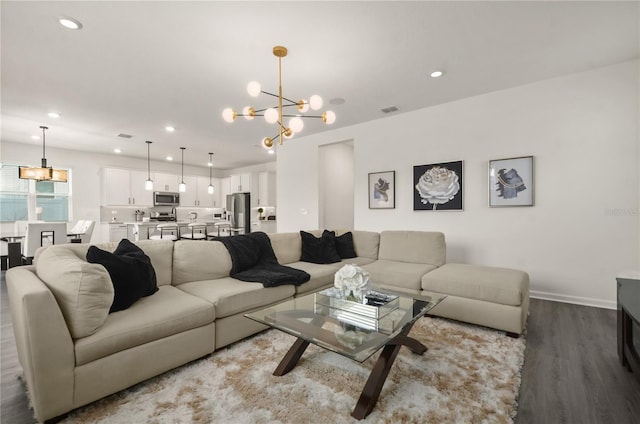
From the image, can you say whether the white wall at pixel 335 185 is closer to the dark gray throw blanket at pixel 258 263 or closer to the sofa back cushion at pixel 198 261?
the dark gray throw blanket at pixel 258 263

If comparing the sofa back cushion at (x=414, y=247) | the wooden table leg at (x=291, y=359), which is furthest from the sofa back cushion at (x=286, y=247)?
the wooden table leg at (x=291, y=359)

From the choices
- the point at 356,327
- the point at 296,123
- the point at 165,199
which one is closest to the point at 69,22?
the point at 296,123

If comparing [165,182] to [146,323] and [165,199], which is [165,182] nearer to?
[165,199]

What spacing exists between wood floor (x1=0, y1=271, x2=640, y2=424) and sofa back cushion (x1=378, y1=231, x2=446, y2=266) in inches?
43.9

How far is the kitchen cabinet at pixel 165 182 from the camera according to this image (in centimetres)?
827

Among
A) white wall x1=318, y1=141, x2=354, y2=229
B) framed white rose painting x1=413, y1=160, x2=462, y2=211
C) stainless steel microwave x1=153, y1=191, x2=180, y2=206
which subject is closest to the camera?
framed white rose painting x1=413, y1=160, x2=462, y2=211

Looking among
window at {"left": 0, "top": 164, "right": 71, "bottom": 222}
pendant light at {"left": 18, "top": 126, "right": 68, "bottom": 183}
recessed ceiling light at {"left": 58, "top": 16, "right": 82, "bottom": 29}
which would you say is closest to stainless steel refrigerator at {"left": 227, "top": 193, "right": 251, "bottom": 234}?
window at {"left": 0, "top": 164, "right": 71, "bottom": 222}

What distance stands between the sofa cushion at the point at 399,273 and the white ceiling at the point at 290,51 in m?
2.24

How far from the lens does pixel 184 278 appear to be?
107 inches

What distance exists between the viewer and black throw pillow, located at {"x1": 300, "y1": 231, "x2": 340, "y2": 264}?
369cm

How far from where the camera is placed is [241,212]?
8.95 metres

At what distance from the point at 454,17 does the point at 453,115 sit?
2029mm

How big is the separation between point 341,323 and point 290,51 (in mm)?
2521

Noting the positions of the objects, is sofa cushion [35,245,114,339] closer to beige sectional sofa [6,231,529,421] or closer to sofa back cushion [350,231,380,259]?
beige sectional sofa [6,231,529,421]
